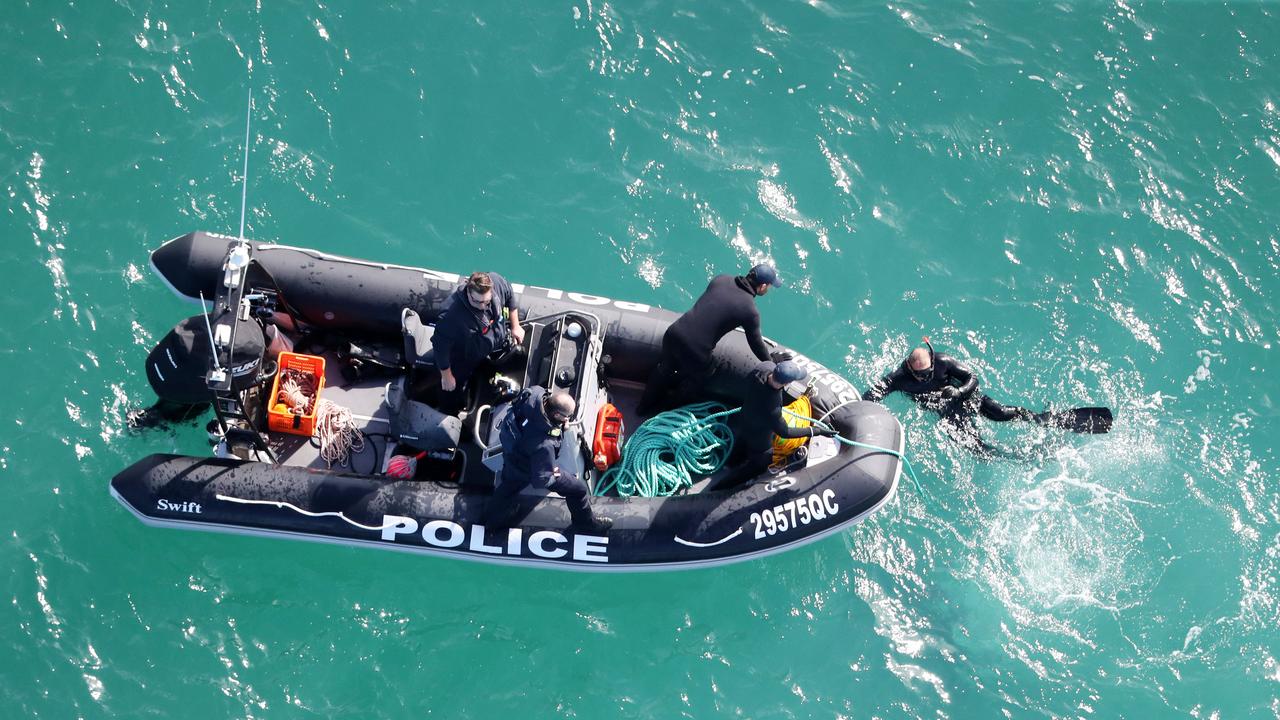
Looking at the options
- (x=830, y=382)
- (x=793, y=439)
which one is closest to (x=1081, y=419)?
(x=830, y=382)

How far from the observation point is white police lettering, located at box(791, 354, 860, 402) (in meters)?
6.45

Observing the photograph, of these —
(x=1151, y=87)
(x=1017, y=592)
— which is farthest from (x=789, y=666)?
(x=1151, y=87)

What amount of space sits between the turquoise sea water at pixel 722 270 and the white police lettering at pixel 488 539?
0.63 m

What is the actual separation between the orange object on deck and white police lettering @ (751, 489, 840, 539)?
105 cm

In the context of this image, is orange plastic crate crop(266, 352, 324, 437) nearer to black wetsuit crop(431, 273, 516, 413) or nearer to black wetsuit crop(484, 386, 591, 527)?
black wetsuit crop(431, 273, 516, 413)

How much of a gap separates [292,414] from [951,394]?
15.7ft

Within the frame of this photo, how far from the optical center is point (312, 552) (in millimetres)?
6289

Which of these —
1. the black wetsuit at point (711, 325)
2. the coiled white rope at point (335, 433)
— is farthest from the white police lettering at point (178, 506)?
the black wetsuit at point (711, 325)

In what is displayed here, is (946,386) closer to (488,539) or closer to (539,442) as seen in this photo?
(539,442)

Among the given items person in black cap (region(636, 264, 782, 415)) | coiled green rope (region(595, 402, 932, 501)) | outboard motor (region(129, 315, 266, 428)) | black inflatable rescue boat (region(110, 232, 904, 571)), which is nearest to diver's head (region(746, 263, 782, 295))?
person in black cap (region(636, 264, 782, 415))

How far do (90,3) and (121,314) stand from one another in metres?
3.11

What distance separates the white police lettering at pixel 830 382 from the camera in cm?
645

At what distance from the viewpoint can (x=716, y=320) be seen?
5.67m

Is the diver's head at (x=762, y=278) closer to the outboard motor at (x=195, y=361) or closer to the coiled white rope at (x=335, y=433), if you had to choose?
the coiled white rope at (x=335, y=433)
